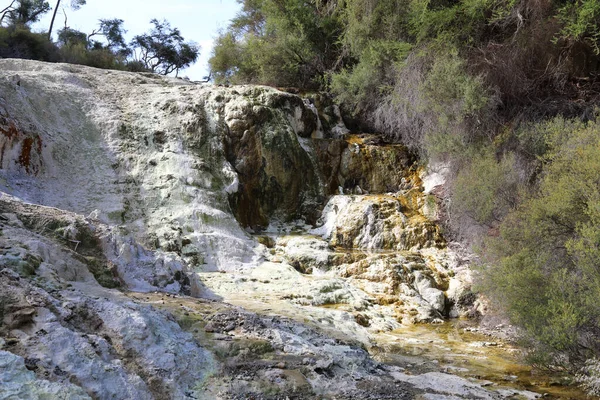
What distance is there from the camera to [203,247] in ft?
29.6

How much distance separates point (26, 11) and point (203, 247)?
2268cm

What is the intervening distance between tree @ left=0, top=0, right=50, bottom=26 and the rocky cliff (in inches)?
618

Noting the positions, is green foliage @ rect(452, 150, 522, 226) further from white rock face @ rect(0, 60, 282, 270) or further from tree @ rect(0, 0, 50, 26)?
tree @ rect(0, 0, 50, 26)

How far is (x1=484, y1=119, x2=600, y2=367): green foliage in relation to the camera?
539 centimetres

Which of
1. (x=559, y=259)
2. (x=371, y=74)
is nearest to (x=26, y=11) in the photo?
(x=371, y=74)

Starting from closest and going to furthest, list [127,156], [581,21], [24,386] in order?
[24,386] < [581,21] < [127,156]

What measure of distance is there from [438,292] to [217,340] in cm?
506

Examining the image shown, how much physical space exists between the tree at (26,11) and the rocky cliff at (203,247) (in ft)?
51.5

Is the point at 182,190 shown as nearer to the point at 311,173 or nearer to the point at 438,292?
the point at 311,173

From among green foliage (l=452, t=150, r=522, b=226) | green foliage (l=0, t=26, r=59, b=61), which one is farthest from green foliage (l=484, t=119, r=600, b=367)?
green foliage (l=0, t=26, r=59, b=61)

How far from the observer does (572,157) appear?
22.6 feet

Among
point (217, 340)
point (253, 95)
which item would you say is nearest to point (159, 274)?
point (217, 340)

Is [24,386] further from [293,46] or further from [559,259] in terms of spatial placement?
[293,46]

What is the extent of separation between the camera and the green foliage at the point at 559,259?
539cm
